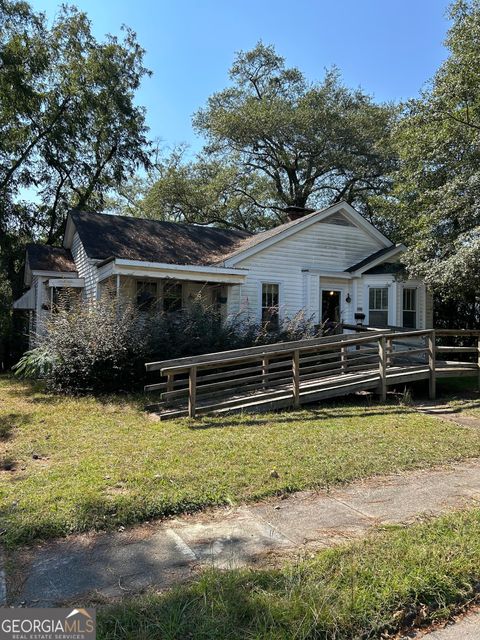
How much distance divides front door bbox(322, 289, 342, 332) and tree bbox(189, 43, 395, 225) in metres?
11.3

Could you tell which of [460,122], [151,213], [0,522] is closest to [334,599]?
[0,522]

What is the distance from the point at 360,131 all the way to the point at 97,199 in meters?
14.2

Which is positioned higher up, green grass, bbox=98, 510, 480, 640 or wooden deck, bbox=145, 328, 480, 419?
wooden deck, bbox=145, 328, 480, 419

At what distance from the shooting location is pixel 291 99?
28344mm

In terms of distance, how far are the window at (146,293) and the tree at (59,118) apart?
10140 millimetres

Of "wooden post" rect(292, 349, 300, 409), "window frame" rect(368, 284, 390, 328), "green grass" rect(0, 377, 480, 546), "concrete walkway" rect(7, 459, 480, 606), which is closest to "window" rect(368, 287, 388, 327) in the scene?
"window frame" rect(368, 284, 390, 328)

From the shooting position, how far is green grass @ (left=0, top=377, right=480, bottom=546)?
13.1 feet

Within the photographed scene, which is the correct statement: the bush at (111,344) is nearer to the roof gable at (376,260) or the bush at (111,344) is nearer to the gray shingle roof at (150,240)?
the gray shingle roof at (150,240)

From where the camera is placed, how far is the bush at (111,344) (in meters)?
9.90

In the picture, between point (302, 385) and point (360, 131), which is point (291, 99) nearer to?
A: point (360, 131)

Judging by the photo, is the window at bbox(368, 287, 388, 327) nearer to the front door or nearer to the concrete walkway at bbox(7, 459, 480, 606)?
the front door

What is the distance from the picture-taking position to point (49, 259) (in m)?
16.3

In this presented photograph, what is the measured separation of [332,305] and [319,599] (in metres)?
13.4

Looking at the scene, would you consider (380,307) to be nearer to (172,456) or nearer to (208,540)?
(172,456)
